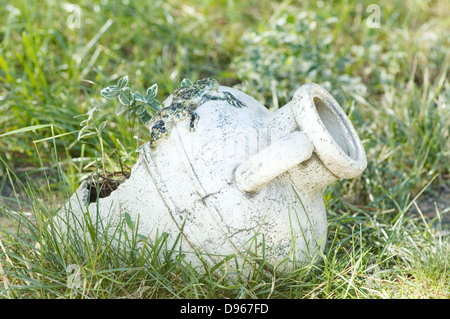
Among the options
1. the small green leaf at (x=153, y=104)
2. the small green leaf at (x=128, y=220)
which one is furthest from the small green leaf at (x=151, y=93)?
the small green leaf at (x=128, y=220)

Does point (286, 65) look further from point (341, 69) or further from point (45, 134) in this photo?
point (45, 134)

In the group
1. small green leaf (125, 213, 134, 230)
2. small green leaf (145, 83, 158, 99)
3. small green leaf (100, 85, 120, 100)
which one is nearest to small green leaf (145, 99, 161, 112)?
small green leaf (145, 83, 158, 99)

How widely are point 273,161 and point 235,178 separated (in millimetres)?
146

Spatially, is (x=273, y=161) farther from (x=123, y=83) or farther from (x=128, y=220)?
(x=123, y=83)

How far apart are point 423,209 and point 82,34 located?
239 centimetres

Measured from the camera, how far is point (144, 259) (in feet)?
6.45

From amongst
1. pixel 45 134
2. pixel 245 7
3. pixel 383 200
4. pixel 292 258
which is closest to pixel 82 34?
pixel 45 134

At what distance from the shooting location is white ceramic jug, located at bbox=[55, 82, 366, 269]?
183 centimetres

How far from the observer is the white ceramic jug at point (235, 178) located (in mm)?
1830

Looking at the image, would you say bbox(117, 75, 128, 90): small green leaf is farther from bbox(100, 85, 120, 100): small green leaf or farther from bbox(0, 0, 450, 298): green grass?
bbox(0, 0, 450, 298): green grass

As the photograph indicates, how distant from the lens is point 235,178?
6.03 feet

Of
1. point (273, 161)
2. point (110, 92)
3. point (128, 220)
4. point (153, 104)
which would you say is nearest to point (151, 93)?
point (153, 104)

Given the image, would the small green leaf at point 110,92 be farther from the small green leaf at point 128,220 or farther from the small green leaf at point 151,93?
the small green leaf at point 128,220

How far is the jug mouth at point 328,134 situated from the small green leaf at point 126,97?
625 millimetres
